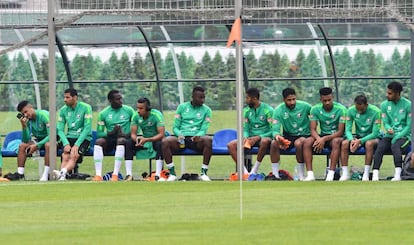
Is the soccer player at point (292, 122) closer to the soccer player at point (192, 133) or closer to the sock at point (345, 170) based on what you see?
the sock at point (345, 170)

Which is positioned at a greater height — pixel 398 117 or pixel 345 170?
pixel 398 117

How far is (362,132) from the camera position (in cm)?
2447

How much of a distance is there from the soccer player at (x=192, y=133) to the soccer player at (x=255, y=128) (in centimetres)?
50

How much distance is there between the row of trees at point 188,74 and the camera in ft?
117

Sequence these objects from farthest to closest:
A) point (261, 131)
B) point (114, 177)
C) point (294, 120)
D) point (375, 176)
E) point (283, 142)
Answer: point (261, 131) → point (294, 120) → point (114, 177) → point (283, 142) → point (375, 176)

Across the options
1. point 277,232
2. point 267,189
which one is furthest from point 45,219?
point 267,189

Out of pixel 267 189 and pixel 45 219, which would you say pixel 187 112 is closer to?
pixel 267 189

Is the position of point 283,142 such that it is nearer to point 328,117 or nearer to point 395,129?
point 328,117

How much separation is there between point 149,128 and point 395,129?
4.65 meters

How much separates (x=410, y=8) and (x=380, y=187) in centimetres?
471

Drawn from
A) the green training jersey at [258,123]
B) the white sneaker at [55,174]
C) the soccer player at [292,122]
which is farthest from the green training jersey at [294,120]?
the white sneaker at [55,174]

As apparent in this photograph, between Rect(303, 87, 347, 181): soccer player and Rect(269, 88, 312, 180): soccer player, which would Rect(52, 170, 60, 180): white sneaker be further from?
Rect(303, 87, 347, 181): soccer player

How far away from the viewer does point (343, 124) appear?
2439cm

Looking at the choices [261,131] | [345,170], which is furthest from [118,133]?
[345,170]
